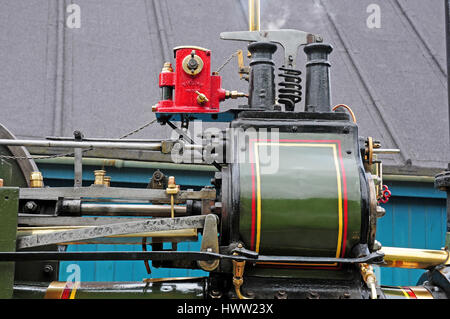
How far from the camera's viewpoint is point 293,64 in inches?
121

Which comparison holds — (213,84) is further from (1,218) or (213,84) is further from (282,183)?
(1,218)

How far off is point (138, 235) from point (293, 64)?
50.1 inches

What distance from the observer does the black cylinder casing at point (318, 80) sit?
113 inches

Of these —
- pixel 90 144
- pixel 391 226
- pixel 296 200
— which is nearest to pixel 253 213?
pixel 296 200

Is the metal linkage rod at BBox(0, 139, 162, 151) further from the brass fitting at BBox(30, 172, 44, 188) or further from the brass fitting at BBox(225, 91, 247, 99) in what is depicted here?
the brass fitting at BBox(225, 91, 247, 99)

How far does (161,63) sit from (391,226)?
10.1ft

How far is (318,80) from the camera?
2893 millimetres

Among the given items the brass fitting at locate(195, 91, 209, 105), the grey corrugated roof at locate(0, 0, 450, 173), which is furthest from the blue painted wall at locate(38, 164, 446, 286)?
the brass fitting at locate(195, 91, 209, 105)

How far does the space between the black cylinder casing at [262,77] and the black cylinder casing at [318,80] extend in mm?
203

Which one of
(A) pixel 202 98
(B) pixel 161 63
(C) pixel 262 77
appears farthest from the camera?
(B) pixel 161 63

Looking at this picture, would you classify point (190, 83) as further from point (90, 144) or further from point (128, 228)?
point (128, 228)

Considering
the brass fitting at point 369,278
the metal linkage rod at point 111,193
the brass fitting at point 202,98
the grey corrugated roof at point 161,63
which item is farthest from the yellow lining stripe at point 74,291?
the grey corrugated roof at point 161,63

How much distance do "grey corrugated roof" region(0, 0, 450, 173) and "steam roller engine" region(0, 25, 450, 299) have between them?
9.00ft
